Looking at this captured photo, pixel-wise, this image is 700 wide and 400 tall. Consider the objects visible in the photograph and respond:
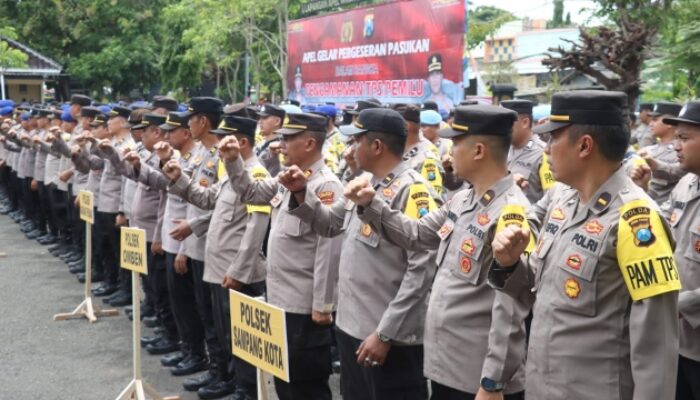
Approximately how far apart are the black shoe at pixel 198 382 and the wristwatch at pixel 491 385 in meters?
3.63

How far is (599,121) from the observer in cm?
288

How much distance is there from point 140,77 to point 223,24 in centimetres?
1004

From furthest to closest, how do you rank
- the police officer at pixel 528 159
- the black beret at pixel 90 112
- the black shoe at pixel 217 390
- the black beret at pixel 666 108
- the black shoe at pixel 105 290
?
the black beret at pixel 90 112
the black shoe at pixel 105 290
the black beret at pixel 666 108
the police officer at pixel 528 159
the black shoe at pixel 217 390

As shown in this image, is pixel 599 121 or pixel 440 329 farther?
pixel 440 329

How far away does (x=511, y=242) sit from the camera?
108 inches

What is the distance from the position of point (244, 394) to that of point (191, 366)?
110cm

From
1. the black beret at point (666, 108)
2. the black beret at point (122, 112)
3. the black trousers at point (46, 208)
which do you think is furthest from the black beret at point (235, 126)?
the black trousers at point (46, 208)

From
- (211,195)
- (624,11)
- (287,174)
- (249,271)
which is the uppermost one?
(624,11)

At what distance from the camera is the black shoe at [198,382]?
629 centimetres

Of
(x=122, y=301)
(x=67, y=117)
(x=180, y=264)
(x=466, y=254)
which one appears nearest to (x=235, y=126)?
(x=180, y=264)

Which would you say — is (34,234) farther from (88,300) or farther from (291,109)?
(291,109)

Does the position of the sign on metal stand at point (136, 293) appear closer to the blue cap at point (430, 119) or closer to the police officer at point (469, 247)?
the police officer at point (469, 247)

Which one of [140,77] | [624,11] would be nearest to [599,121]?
[624,11]

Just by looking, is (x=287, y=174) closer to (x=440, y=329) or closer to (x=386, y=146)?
(x=386, y=146)
